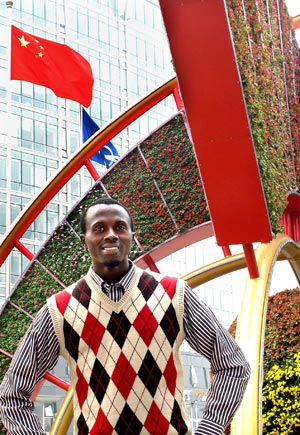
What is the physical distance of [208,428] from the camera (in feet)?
8.34

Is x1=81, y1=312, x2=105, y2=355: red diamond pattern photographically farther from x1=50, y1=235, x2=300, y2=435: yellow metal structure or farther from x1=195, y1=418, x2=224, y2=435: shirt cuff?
x1=50, y1=235, x2=300, y2=435: yellow metal structure

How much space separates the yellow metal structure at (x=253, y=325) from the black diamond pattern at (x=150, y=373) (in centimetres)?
419

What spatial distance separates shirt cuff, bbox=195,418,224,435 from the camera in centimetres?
253

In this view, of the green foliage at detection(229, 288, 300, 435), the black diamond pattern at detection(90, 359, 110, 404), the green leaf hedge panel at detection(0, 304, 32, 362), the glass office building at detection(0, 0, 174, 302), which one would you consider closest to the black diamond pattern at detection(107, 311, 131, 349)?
the black diamond pattern at detection(90, 359, 110, 404)

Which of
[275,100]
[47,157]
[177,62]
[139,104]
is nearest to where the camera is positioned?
[177,62]

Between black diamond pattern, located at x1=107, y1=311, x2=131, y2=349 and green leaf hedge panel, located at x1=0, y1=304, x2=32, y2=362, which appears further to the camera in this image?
green leaf hedge panel, located at x1=0, y1=304, x2=32, y2=362

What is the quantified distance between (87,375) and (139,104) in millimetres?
9672

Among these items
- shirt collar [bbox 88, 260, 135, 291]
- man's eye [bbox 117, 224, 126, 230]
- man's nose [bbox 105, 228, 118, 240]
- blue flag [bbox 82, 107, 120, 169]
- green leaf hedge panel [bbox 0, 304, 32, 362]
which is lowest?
shirt collar [bbox 88, 260, 135, 291]

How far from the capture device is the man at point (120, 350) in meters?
2.59

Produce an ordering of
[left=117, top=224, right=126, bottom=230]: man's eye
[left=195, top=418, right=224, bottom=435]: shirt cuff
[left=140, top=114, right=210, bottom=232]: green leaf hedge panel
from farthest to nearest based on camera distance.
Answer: [left=140, top=114, right=210, bottom=232]: green leaf hedge panel → [left=117, top=224, right=126, bottom=230]: man's eye → [left=195, top=418, right=224, bottom=435]: shirt cuff

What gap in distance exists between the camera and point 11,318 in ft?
42.0

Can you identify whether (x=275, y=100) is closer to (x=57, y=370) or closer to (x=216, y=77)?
(x=216, y=77)

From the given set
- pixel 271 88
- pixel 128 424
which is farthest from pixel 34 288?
pixel 128 424

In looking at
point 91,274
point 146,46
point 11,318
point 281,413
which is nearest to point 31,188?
point 146,46
